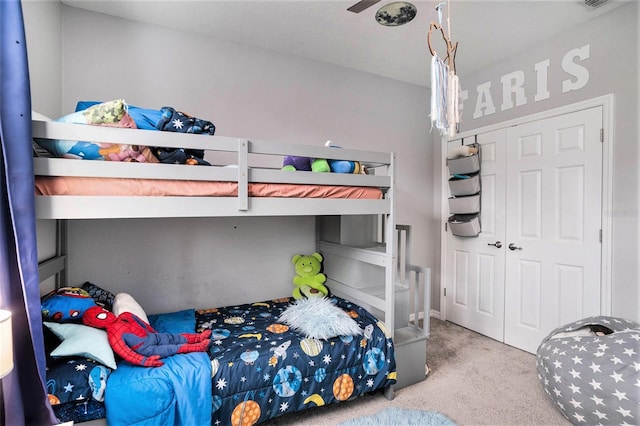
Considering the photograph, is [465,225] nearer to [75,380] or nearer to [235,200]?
[235,200]

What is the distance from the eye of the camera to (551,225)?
2.73 meters

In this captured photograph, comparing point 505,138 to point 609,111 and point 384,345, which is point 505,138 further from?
point 384,345

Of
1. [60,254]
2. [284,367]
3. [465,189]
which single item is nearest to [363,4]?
[284,367]

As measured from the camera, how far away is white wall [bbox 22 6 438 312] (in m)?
2.34

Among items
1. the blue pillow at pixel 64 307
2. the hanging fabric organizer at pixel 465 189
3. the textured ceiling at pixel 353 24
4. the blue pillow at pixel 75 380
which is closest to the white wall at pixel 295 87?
the textured ceiling at pixel 353 24

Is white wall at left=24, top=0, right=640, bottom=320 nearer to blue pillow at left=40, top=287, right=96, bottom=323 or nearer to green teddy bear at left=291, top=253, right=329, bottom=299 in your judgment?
green teddy bear at left=291, top=253, right=329, bottom=299

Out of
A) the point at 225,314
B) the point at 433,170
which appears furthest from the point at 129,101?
the point at 433,170

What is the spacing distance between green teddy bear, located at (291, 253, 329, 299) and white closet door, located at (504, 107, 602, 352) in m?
1.74

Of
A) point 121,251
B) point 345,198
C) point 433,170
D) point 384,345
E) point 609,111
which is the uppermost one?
point 609,111

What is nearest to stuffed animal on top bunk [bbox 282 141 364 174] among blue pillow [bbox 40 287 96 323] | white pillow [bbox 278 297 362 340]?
white pillow [bbox 278 297 362 340]

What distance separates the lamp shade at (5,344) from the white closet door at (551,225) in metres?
3.36

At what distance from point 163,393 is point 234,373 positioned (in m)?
0.34

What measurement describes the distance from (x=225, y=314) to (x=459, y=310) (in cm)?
243

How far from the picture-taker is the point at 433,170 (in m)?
3.81
